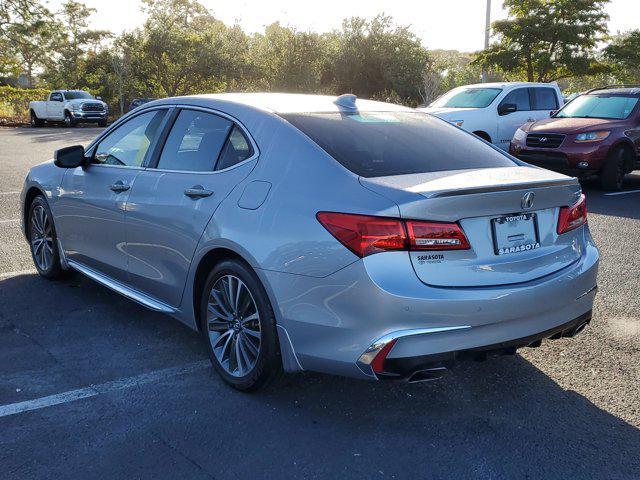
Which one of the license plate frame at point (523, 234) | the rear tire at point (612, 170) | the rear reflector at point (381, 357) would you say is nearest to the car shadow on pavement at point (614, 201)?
the rear tire at point (612, 170)

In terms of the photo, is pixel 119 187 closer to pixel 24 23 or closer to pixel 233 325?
pixel 233 325

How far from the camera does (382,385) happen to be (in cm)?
396

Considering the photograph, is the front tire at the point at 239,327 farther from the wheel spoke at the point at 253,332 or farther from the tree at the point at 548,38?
the tree at the point at 548,38

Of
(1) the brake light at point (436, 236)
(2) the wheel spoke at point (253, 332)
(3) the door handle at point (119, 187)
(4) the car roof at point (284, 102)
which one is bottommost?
(2) the wheel spoke at point (253, 332)

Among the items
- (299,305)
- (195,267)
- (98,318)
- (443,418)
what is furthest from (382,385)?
(98,318)

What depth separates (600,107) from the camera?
12.8 metres

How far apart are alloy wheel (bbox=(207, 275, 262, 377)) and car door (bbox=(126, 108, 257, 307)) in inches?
12.2

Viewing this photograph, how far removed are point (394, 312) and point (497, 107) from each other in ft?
41.0

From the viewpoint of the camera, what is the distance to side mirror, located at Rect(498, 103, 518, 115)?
574 inches

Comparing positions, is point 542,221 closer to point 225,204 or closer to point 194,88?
point 225,204

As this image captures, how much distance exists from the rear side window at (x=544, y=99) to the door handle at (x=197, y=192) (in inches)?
511

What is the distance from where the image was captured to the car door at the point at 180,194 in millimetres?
3930

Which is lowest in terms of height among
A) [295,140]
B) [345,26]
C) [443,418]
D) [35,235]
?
[443,418]

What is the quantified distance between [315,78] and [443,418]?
35243mm
